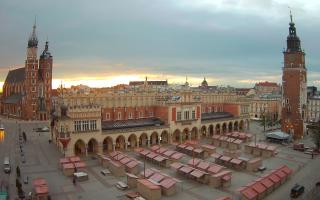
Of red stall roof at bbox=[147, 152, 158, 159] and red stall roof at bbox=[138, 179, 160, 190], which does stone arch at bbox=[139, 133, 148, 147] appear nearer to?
red stall roof at bbox=[147, 152, 158, 159]

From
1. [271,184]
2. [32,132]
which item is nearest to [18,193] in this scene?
[271,184]

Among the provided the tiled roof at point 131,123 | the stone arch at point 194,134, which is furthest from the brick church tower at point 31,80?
the stone arch at point 194,134

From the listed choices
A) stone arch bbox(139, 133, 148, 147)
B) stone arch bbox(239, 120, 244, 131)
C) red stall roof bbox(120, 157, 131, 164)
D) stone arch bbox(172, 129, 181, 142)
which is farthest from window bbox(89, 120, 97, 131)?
stone arch bbox(239, 120, 244, 131)

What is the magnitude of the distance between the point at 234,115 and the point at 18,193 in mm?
61637

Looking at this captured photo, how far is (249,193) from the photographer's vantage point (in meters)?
35.0

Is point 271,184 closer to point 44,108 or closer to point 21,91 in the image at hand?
point 44,108

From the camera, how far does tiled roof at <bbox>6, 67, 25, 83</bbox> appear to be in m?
113

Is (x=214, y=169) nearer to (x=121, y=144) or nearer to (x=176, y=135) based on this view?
(x=121, y=144)

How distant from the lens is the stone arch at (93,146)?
2257 inches

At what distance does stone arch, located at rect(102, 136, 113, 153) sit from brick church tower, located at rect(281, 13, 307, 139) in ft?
136

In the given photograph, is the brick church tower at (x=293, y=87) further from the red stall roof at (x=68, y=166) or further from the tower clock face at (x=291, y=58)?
the red stall roof at (x=68, y=166)

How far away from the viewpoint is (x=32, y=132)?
259 feet

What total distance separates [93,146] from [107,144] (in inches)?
111

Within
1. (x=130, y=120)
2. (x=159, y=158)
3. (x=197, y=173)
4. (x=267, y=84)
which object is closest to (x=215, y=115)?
(x=130, y=120)
